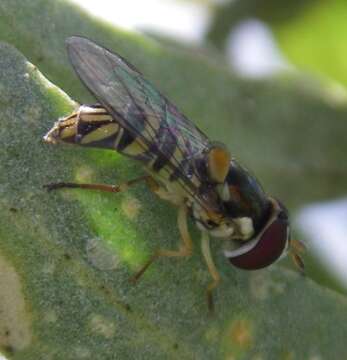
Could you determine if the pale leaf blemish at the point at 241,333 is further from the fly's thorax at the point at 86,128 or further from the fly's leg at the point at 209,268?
the fly's thorax at the point at 86,128

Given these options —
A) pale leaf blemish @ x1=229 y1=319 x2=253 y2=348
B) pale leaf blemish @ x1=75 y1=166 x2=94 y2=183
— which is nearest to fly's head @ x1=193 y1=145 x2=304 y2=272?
pale leaf blemish @ x1=229 y1=319 x2=253 y2=348

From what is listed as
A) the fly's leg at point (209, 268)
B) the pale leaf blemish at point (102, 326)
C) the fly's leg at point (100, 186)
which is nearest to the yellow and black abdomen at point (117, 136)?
the fly's leg at point (100, 186)

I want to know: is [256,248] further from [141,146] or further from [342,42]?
[342,42]

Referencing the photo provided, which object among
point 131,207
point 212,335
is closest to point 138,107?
point 131,207

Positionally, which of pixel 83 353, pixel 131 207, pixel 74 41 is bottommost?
pixel 83 353

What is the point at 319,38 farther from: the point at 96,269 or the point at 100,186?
the point at 96,269

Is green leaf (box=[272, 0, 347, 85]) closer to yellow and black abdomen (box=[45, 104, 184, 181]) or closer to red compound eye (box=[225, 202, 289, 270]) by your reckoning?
red compound eye (box=[225, 202, 289, 270])

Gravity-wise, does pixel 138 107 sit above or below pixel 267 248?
above
